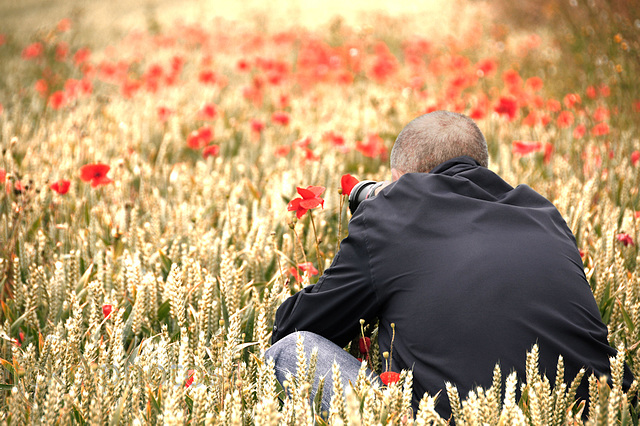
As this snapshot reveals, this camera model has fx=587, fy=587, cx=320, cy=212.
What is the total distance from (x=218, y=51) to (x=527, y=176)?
658 cm

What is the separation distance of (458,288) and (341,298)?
347 millimetres

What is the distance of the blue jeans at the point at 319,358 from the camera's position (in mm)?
1684

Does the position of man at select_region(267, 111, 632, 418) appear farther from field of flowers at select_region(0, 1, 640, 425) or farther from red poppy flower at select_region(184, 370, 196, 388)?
red poppy flower at select_region(184, 370, 196, 388)

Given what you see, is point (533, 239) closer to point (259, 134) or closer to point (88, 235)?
point (88, 235)

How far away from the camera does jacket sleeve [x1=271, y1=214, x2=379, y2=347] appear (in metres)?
1.66

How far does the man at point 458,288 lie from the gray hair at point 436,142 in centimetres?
10

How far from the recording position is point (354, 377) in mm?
1699

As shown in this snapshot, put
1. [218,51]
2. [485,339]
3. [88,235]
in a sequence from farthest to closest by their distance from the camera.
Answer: [218,51], [88,235], [485,339]

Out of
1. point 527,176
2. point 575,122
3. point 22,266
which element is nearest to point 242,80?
point 575,122

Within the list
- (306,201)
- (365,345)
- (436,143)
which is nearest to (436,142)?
(436,143)

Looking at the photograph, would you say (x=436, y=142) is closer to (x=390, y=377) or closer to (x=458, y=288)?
(x=458, y=288)

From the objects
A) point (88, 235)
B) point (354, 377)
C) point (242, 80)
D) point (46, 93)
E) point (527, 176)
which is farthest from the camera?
point (242, 80)

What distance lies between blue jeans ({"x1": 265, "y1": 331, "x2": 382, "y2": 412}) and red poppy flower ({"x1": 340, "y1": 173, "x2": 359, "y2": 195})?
54 centimetres

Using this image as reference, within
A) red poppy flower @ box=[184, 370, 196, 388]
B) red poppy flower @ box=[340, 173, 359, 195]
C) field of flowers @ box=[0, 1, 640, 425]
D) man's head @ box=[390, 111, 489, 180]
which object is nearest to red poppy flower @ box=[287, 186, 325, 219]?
field of flowers @ box=[0, 1, 640, 425]
